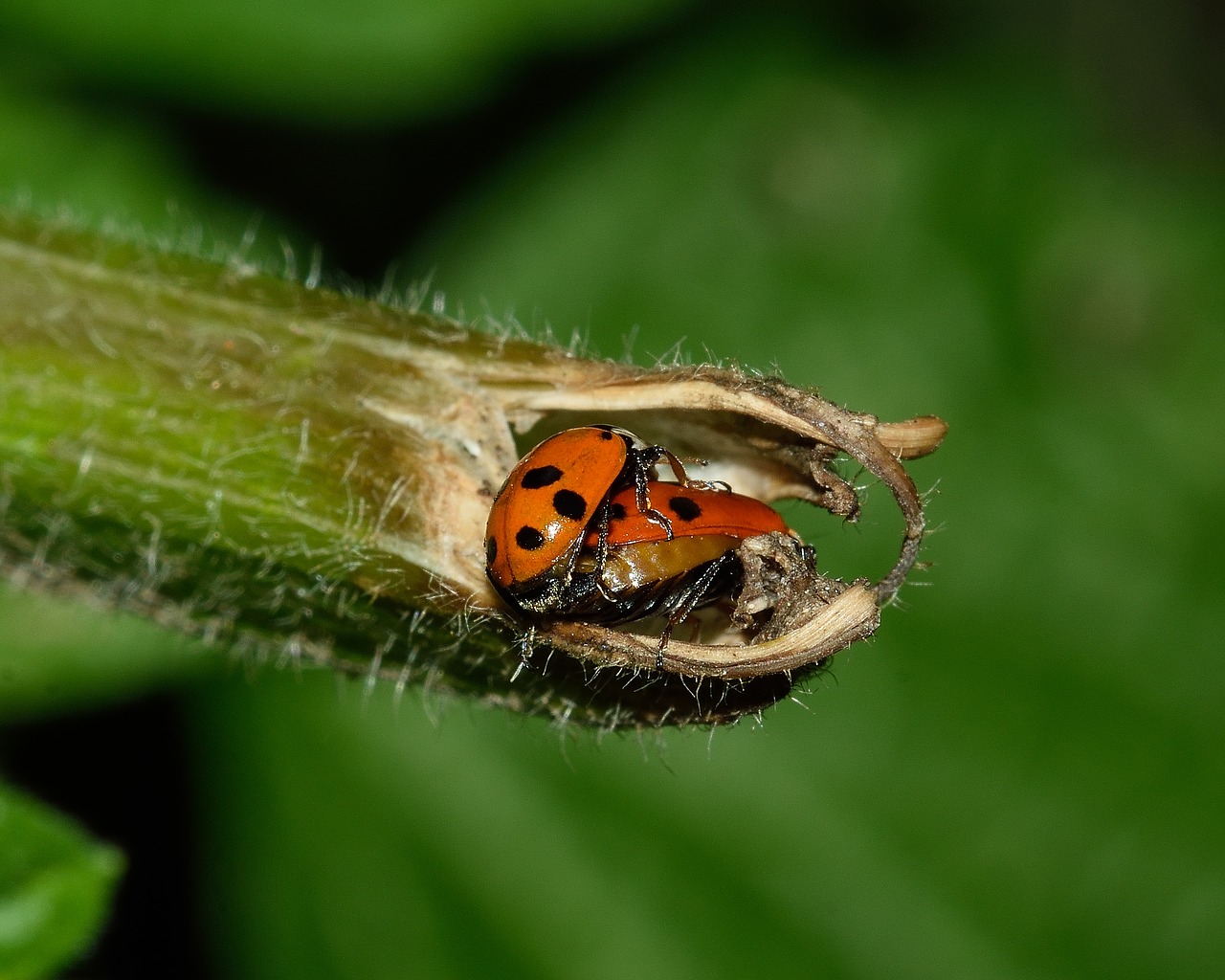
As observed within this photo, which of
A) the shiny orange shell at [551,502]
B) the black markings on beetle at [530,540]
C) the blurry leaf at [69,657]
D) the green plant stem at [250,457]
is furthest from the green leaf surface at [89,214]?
the black markings on beetle at [530,540]

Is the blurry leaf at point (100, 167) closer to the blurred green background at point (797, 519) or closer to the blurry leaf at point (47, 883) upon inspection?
the blurred green background at point (797, 519)

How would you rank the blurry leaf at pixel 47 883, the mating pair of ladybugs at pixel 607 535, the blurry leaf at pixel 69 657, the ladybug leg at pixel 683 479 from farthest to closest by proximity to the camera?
1. the blurry leaf at pixel 69 657
2. the blurry leaf at pixel 47 883
3. the ladybug leg at pixel 683 479
4. the mating pair of ladybugs at pixel 607 535

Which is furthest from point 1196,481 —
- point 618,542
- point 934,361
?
point 618,542

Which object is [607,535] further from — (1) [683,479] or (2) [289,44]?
(2) [289,44]

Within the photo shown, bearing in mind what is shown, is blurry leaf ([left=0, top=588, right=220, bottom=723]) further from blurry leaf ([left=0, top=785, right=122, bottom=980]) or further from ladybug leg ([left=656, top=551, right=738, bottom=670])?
ladybug leg ([left=656, top=551, right=738, bottom=670])

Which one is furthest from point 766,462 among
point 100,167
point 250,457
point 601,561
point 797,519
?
point 100,167
